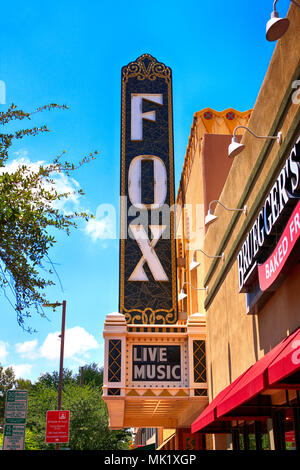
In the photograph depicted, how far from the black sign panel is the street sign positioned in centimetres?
410

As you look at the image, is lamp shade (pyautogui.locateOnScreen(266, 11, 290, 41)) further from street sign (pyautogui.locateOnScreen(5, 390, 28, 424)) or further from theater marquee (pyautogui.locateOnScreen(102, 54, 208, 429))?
theater marquee (pyautogui.locateOnScreen(102, 54, 208, 429))

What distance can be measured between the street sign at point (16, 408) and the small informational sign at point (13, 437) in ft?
0.38

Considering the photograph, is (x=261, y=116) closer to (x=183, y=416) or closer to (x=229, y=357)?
(x=229, y=357)

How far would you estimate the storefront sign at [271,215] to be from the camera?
7.17 meters

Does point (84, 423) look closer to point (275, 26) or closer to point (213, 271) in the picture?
point (213, 271)

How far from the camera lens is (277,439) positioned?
9.90 m

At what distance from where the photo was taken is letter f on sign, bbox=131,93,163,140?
1961cm

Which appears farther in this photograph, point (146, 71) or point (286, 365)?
point (146, 71)

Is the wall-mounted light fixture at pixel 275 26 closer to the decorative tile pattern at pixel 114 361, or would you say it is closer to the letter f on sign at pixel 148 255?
the decorative tile pattern at pixel 114 361

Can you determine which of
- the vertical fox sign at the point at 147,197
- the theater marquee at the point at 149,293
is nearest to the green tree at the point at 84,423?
the theater marquee at the point at 149,293

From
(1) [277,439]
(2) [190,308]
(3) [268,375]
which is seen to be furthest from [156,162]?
(3) [268,375]

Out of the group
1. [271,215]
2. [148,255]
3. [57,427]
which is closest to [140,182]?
[148,255]

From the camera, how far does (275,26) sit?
6.84m

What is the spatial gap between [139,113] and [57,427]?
37.2 ft
